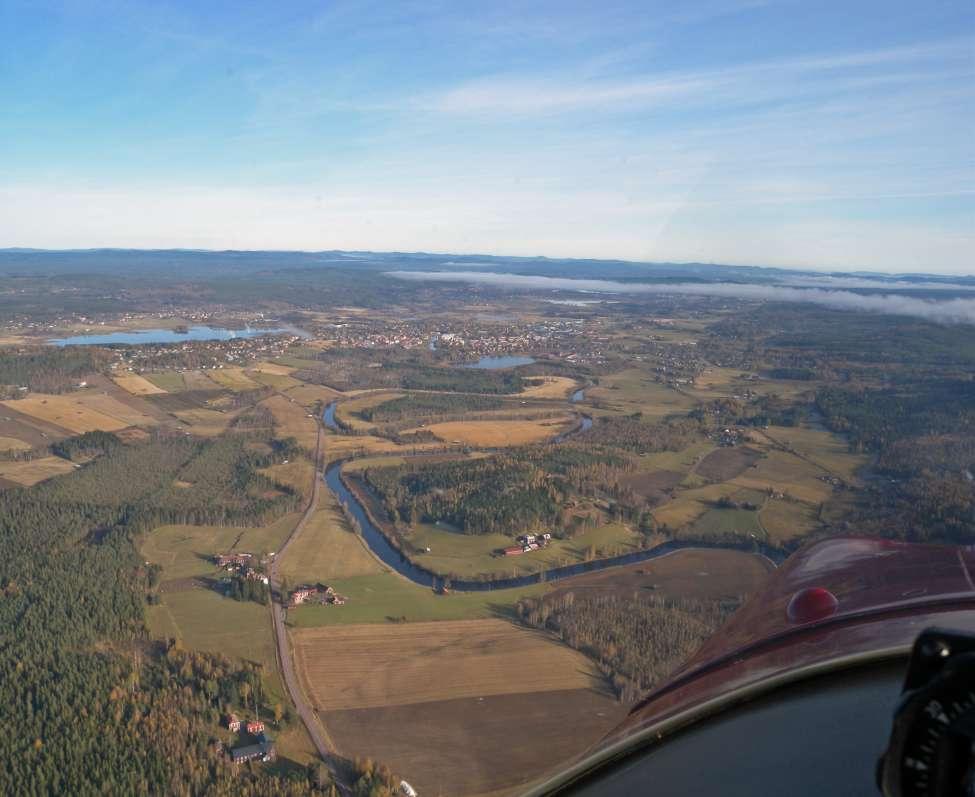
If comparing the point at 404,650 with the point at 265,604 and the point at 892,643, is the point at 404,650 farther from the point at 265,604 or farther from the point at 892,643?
the point at 892,643

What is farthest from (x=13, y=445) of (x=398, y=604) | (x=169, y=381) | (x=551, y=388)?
(x=551, y=388)

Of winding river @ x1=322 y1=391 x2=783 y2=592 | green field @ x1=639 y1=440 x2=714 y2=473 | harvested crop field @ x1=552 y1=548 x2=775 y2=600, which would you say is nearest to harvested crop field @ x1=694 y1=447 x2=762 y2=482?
green field @ x1=639 y1=440 x2=714 y2=473

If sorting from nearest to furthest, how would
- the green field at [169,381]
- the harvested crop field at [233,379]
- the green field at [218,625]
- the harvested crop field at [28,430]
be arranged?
the green field at [218,625] < the harvested crop field at [28,430] < the green field at [169,381] < the harvested crop field at [233,379]

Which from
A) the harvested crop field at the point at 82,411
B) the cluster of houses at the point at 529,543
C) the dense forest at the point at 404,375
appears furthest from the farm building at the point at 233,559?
the dense forest at the point at 404,375

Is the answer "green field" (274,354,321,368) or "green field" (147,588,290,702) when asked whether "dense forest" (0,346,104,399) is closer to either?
"green field" (274,354,321,368)

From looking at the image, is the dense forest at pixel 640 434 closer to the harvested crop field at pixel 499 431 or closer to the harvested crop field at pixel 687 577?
the harvested crop field at pixel 499 431

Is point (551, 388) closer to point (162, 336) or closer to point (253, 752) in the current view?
point (253, 752)
